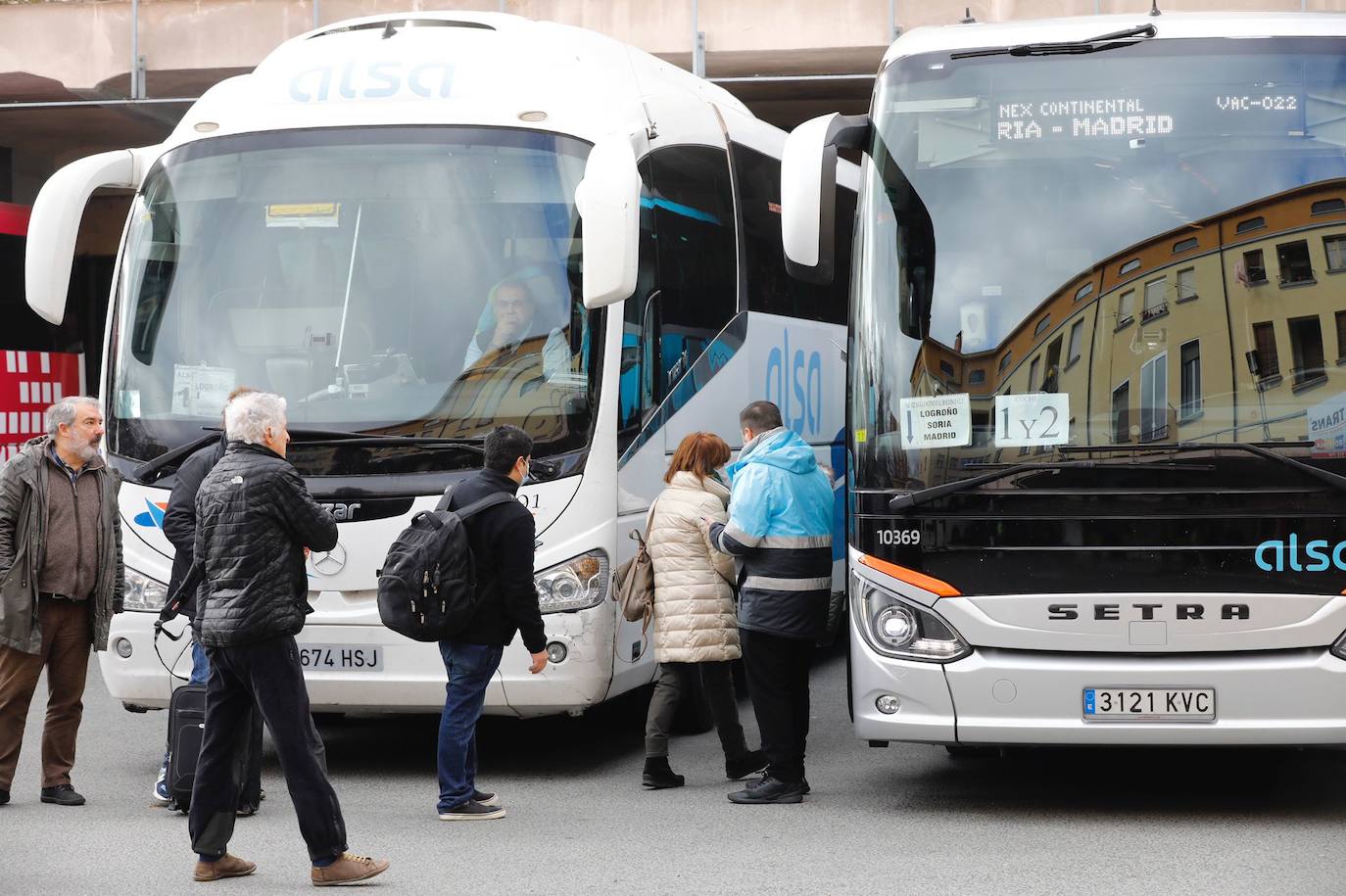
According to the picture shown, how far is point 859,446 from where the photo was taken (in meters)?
7.64

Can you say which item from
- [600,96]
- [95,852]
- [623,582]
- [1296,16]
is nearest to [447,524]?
[623,582]

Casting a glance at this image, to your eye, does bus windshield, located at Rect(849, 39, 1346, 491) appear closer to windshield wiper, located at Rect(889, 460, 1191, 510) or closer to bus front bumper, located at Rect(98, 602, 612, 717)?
windshield wiper, located at Rect(889, 460, 1191, 510)

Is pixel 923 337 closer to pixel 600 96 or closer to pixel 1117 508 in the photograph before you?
pixel 1117 508

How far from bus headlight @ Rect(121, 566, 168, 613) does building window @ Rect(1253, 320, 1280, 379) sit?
504 centimetres

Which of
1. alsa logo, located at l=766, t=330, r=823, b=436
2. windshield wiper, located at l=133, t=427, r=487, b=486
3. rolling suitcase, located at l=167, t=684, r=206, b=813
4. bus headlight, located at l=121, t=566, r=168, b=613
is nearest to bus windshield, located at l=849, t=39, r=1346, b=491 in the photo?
windshield wiper, located at l=133, t=427, r=487, b=486

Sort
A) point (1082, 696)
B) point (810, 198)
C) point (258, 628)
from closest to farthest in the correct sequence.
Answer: point (258, 628), point (1082, 696), point (810, 198)

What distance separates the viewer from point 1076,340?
24.0ft

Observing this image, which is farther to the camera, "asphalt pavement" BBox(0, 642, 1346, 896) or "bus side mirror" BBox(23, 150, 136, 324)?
"bus side mirror" BBox(23, 150, 136, 324)

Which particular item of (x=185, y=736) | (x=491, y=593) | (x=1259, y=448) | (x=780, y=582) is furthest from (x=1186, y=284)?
(x=185, y=736)

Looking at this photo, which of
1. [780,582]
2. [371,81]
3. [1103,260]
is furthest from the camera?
[371,81]

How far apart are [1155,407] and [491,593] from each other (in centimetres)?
279

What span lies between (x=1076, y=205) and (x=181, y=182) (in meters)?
4.35

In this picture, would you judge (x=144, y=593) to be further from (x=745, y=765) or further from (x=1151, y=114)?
(x=1151, y=114)

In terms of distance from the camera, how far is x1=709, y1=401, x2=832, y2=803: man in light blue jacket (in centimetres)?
795
